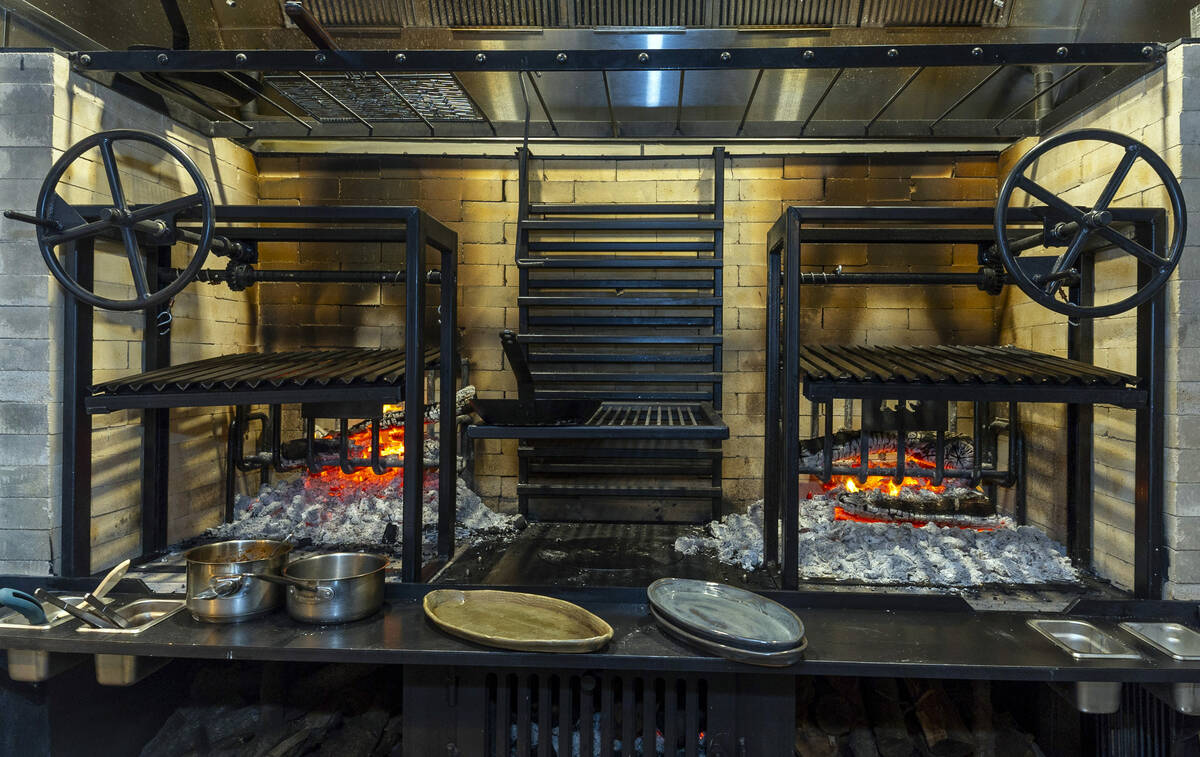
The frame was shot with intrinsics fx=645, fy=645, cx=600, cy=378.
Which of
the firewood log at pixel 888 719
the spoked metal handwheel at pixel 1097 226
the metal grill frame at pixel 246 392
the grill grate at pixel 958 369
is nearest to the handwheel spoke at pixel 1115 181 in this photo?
the spoked metal handwheel at pixel 1097 226

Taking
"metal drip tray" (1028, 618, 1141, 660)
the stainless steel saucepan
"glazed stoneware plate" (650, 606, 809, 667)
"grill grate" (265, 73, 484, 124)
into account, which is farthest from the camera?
"grill grate" (265, 73, 484, 124)

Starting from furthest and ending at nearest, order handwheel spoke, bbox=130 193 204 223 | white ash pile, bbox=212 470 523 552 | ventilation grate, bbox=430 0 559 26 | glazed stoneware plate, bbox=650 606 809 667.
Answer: ventilation grate, bbox=430 0 559 26 → white ash pile, bbox=212 470 523 552 → handwheel spoke, bbox=130 193 204 223 → glazed stoneware plate, bbox=650 606 809 667

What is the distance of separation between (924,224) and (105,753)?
4.85 metres

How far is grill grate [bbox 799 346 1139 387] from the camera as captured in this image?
247cm

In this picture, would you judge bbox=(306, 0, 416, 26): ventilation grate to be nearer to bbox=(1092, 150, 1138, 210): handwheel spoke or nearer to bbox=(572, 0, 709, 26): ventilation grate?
bbox=(572, 0, 709, 26): ventilation grate

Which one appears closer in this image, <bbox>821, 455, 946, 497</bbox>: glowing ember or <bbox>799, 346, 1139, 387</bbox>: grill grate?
<bbox>799, 346, 1139, 387</bbox>: grill grate

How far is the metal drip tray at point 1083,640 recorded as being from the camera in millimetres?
2139

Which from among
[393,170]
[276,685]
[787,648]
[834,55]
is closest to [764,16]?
[834,55]

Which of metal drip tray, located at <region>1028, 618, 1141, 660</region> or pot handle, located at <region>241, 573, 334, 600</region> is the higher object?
pot handle, located at <region>241, 573, 334, 600</region>

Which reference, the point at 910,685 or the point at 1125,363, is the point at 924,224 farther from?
the point at 910,685

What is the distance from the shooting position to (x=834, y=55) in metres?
2.71

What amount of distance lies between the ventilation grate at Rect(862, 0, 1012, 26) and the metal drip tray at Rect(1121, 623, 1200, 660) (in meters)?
3.06

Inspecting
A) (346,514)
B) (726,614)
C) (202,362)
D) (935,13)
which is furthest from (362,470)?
(935,13)

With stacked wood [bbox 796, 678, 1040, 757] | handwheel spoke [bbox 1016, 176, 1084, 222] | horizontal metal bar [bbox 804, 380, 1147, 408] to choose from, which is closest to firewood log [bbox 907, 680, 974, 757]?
stacked wood [bbox 796, 678, 1040, 757]
